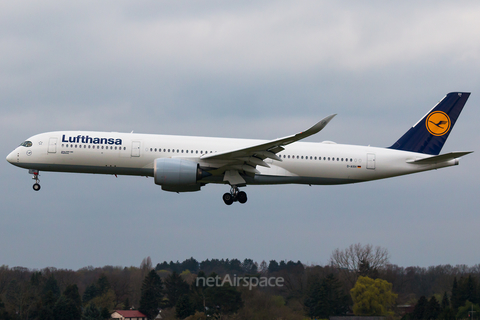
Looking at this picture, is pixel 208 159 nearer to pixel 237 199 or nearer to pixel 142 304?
pixel 237 199

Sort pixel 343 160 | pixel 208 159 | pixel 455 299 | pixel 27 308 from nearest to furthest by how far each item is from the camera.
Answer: pixel 208 159 < pixel 343 160 < pixel 455 299 < pixel 27 308

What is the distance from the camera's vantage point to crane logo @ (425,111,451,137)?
38.6 metres

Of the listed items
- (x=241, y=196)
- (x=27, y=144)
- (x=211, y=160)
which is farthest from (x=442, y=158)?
(x=27, y=144)

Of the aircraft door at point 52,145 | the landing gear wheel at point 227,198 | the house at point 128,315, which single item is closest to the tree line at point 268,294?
the house at point 128,315

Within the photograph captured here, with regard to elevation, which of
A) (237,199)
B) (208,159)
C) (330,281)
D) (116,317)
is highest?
(208,159)

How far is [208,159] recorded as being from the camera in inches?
1315

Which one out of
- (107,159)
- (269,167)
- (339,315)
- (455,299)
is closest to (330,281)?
(339,315)

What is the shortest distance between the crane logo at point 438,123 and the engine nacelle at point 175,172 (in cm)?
1690

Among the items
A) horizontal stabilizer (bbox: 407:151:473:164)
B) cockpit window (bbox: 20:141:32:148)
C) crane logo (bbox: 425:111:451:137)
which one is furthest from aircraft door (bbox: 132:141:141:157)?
crane logo (bbox: 425:111:451:137)

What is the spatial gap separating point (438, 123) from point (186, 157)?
1796 centimetres

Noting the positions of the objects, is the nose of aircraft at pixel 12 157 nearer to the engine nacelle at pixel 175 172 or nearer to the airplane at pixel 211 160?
the airplane at pixel 211 160

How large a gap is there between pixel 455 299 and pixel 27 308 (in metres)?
42.3

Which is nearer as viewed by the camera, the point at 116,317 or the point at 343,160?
the point at 343,160

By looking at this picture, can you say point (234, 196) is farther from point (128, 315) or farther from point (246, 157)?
point (128, 315)
